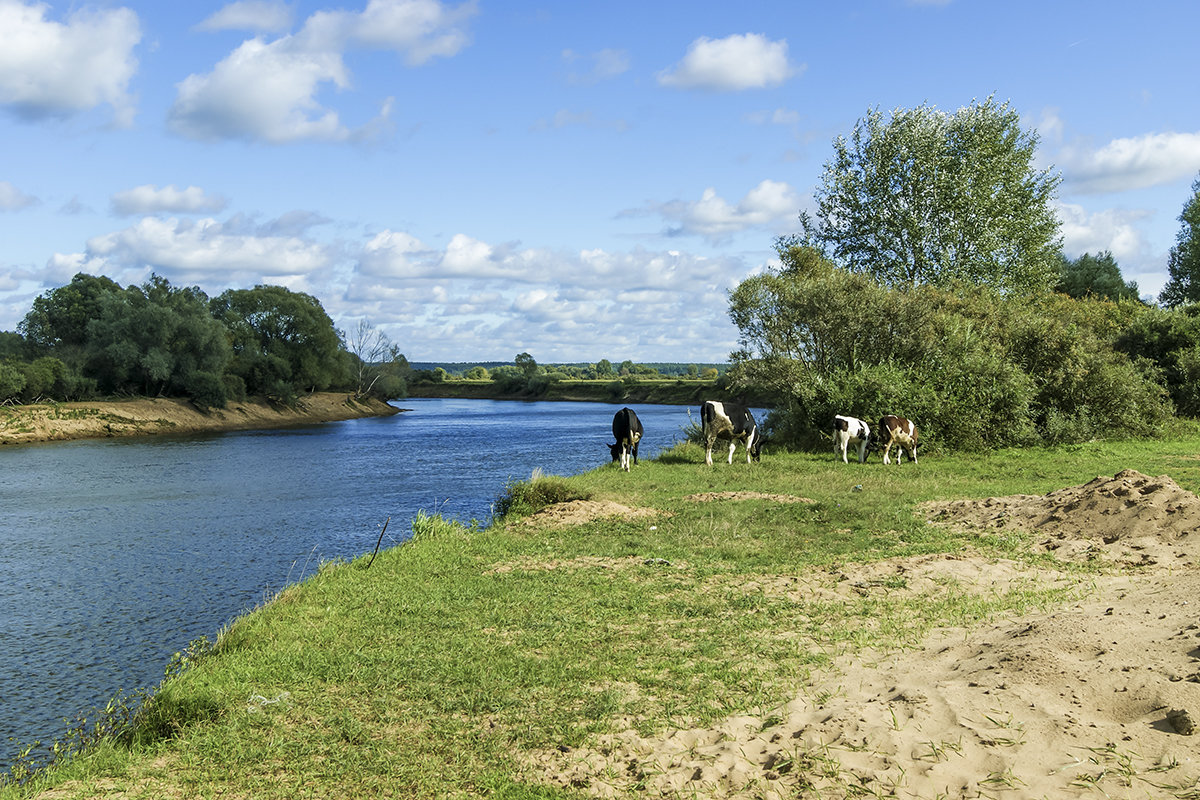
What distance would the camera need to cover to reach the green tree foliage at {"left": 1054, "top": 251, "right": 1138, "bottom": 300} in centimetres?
6141

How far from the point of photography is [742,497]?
56.2 ft

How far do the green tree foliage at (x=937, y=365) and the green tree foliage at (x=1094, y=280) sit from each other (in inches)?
1366

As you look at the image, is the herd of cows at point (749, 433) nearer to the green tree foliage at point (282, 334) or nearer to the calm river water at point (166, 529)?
the calm river water at point (166, 529)

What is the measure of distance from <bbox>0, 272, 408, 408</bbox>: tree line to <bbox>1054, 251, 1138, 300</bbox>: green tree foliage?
62817mm

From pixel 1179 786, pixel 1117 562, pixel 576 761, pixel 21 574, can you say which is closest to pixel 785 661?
pixel 576 761

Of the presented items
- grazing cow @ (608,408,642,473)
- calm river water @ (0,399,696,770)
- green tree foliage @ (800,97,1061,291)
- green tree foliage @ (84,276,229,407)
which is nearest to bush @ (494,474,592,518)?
calm river water @ (0,399,696,770)

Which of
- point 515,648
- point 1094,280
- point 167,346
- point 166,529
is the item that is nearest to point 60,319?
point 167,346

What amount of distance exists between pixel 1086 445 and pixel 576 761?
25.1 metres

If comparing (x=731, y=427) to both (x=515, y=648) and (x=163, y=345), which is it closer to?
(x=515, y=648)

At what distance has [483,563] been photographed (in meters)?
12.5

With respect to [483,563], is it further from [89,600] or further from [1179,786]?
[1179,786]

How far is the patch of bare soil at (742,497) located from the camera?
16.8 m

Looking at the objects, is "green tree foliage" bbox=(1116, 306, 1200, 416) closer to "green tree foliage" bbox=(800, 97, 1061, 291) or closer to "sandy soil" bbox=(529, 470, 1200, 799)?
"green tree foliage" bbox=(800, 97, 1061, 291)

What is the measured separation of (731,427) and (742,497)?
24.3 feet
